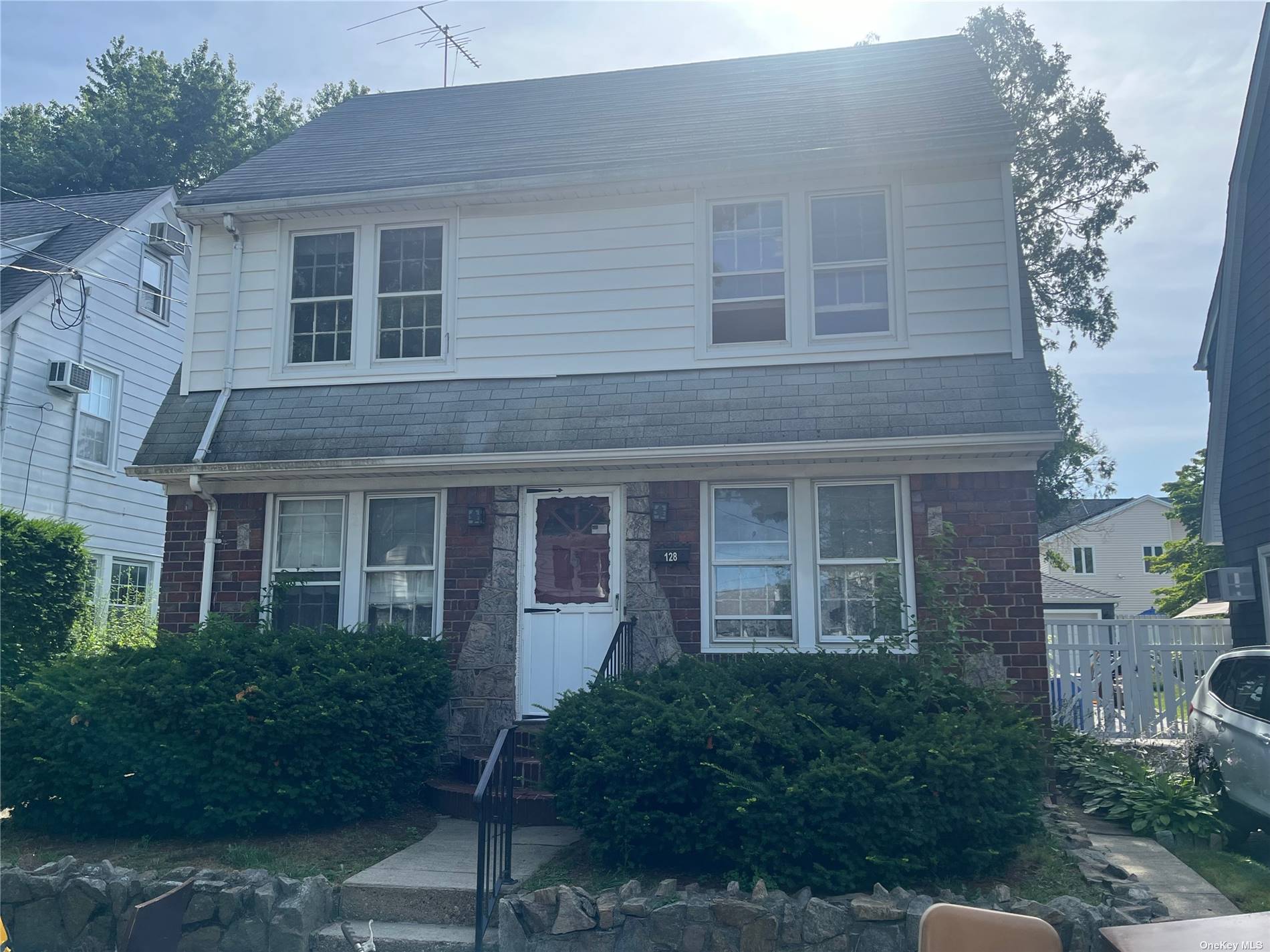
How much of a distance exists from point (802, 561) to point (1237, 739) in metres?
3.33

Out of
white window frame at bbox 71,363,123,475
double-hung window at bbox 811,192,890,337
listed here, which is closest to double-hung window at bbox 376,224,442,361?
double-hung window at bbox 811,192,890,337

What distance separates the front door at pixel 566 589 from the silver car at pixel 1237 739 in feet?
15.0

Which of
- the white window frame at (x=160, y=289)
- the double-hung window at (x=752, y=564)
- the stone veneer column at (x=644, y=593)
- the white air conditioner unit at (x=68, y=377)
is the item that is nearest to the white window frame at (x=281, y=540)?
the stone veneer column at (x=644, y=593)

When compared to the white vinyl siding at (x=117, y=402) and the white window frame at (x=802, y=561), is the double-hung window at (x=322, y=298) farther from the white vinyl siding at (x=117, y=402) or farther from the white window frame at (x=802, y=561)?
the white vinyl siding at (x=117, y=402)

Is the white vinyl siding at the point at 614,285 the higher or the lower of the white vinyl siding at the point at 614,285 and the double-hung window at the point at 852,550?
the higher

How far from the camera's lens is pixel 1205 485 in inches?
510

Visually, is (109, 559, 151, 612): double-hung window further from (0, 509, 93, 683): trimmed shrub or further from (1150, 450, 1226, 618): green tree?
(1150, 450, 1226, 618): green tree

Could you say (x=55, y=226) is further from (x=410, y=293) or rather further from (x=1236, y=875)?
(x=1236, y=875)

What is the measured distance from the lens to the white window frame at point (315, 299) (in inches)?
393

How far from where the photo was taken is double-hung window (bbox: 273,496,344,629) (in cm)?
949

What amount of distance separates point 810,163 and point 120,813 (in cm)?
744

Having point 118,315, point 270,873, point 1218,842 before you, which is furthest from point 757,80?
point 118,315

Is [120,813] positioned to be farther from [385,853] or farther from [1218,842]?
[1218,842]

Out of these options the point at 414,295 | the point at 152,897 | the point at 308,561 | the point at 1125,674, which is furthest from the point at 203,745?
the point at 1125,674
